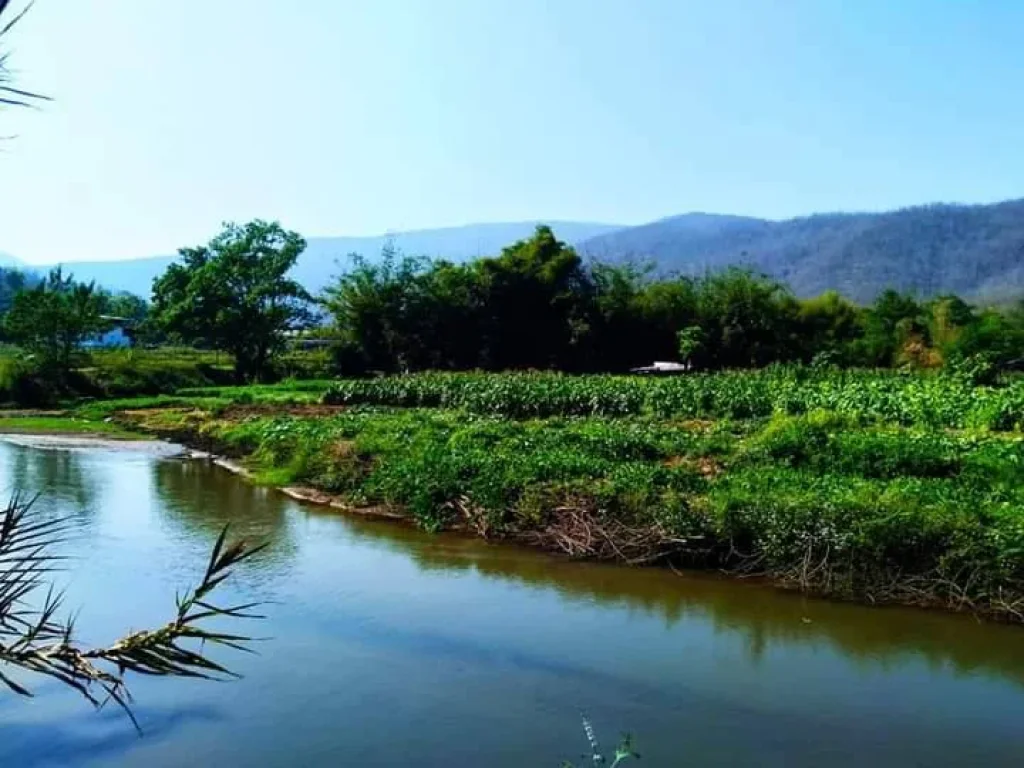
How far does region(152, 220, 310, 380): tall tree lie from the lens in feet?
140

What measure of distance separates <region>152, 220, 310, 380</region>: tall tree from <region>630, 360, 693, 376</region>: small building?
15.8 metres

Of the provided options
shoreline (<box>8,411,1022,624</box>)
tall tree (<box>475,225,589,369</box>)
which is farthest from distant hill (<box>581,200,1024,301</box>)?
shoreline (<box>8,411,1022,624</box>)

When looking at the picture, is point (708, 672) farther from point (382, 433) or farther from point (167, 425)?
point (167, 425)

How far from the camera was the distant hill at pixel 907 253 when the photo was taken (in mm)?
105812

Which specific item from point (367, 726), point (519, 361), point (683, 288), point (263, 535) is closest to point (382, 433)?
point (263, 535)

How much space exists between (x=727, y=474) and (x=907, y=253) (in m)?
109

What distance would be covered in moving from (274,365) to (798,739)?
3931 cm

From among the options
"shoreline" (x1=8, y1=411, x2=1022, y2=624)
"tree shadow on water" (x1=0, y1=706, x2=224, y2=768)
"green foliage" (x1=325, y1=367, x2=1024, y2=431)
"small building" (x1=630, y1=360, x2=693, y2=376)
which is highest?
"small building" (x1=630, y1=360, x2=693, y2=376)

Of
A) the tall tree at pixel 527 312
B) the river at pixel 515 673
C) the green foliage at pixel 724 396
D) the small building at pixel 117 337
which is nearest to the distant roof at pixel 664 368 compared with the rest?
the tall tree at pixel 527 312

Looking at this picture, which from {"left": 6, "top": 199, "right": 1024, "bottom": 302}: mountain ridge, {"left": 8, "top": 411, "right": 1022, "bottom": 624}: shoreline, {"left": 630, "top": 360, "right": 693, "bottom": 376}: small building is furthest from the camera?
{"left": 6, "top": 199, "right": 1024, "bottom": 302}: mountain ridge

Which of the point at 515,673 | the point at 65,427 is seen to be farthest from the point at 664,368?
the point at 515,673

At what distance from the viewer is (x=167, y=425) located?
91.5 ft

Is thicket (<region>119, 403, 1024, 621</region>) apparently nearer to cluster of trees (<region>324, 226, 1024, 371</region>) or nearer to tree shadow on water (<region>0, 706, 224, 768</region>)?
tree shadow on water (<region>0, 706, 224, 768</region>)

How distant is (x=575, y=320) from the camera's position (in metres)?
40.7
